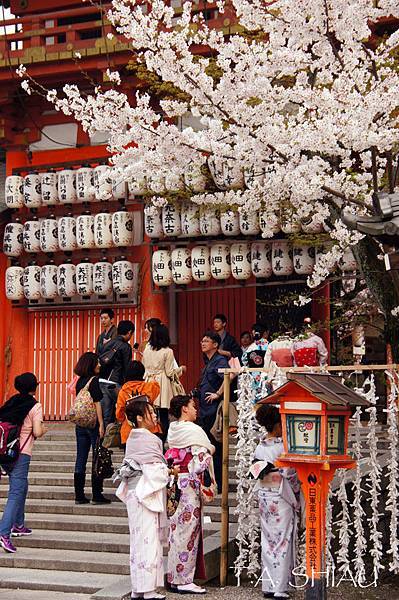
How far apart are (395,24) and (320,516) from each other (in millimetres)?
9263

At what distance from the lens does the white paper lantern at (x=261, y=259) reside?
48.9 ft

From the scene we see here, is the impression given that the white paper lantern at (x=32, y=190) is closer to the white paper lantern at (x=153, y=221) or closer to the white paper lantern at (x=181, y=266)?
the white paper lantern at (x=153, y=221)

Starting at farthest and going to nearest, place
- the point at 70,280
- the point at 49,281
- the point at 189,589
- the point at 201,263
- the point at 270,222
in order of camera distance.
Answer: the point at 49,281
the point at 70,280
the point at 201,263
the point at 270,222
the point at 189,589

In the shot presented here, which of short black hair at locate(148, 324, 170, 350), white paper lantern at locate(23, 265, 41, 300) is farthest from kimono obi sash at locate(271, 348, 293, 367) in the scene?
white paper lantern at locate(23, 265, 41, 300)

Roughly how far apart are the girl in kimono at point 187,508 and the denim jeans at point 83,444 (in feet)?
8.59

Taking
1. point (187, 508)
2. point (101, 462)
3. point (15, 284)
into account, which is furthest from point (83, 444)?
point (15, 284)

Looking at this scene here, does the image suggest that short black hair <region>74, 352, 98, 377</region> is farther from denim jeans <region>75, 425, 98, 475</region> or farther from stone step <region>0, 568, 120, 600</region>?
stone step <region>0, 568, 120, 600</region>

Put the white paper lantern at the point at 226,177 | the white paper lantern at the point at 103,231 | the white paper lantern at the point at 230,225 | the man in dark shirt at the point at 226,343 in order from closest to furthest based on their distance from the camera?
the man in dark shirt at the point at 226,343, the white paper lantern at the point at 226,177, the white paper lantern at the point at 230,225, the white paper lantern at the point at 103,231

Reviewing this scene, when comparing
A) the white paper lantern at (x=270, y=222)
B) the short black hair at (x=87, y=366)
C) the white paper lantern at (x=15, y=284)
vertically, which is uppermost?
the white paper lantern at (x=270, y=222)

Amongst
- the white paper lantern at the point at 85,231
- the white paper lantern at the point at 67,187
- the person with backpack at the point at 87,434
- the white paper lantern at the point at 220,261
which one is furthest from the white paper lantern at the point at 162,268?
the person with backpack at the point at 87,434

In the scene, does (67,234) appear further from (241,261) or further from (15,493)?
(15,493)

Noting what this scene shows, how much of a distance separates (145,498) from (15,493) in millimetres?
2274

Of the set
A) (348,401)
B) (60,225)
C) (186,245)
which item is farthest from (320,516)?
(60,225)

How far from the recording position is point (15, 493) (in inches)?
381
